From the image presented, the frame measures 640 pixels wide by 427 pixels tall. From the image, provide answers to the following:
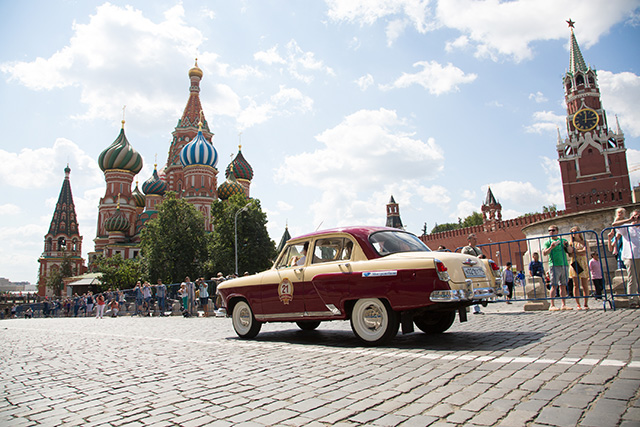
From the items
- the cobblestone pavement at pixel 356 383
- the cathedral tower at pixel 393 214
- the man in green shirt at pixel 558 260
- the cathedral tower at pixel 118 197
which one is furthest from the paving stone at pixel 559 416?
the cathedral tower at pixel 393 214

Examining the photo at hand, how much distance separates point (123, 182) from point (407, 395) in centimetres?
7887

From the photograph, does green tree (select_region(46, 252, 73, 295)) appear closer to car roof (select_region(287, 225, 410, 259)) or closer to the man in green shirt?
car roof (select_region(287, 225, 410, 259))

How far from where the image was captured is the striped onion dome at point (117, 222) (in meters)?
70.9

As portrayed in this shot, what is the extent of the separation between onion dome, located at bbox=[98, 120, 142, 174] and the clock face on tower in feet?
267

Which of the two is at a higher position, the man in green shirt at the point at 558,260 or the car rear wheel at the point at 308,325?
the man in green shirt at the point at 558,260

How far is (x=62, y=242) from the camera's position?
93312mm

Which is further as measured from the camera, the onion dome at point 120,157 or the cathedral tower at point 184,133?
the onion dome at point 120,157

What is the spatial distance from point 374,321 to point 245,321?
3.02 meters

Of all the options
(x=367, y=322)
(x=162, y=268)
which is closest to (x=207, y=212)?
(x=162, y=268)

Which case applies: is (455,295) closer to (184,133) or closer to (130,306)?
(130,306)

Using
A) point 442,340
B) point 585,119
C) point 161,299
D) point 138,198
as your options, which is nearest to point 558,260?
point 442,340

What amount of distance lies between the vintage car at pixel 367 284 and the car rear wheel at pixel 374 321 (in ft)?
0.05

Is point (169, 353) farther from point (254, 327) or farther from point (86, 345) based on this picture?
point (86, 345)

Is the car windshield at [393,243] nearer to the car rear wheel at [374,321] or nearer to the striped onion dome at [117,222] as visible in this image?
the car rear wheel at [374,321]
